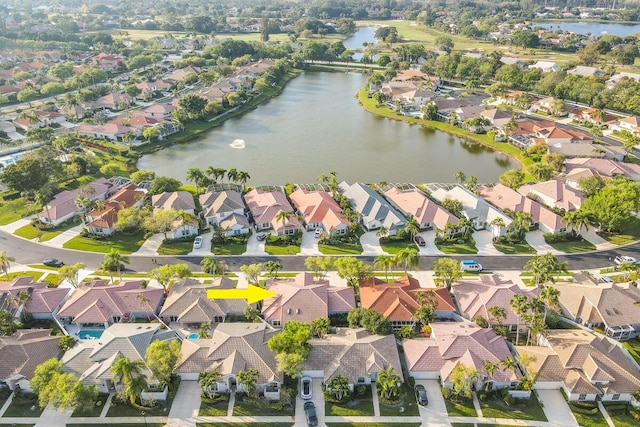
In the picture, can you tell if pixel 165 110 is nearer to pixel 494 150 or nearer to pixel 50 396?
pixel 494 150

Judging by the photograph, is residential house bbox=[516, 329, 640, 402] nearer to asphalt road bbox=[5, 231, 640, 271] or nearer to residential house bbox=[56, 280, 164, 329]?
asphalt road bbox=[5, 231, 640, 271]

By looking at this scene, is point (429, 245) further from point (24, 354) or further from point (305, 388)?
point (24, 354)

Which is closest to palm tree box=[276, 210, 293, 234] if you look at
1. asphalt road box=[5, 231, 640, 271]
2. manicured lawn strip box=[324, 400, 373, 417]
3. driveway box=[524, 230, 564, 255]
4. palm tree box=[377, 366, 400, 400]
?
asphalt road box=[5, 231, 640, 271]

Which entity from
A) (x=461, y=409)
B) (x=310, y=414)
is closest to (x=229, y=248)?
(x=310, y=414)

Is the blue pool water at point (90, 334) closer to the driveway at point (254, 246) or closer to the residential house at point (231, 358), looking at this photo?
the residential house at point (231, 358)

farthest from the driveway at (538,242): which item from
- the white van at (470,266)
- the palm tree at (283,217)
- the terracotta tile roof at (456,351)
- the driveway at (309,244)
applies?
the palm tree at (283,217)

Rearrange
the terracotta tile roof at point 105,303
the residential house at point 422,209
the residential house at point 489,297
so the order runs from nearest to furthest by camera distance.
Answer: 1. the residential house at point 489,297
2. the terracotta tile roof at point 105,303
3. the residential house at point 422,209
